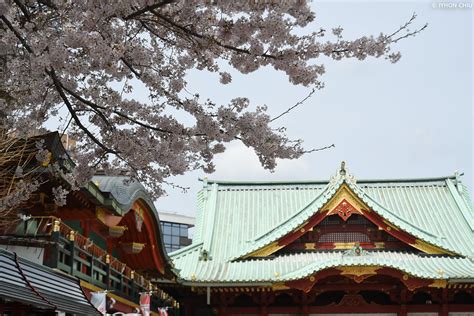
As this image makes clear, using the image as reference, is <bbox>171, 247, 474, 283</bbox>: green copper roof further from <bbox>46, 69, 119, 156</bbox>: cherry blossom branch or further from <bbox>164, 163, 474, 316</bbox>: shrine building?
<bbox>46, 69, 119, 156</bbox>: cherry blossom branch

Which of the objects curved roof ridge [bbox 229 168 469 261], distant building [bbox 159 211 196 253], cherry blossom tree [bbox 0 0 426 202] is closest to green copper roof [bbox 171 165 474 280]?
curved roof ridge [bbox 229 168 469 261]

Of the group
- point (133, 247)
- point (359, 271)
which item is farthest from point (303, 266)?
point (133, 247)

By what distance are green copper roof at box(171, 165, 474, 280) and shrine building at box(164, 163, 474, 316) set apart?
58 mm

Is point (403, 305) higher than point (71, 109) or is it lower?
lower

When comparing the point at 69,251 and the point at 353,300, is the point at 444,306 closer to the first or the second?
the point at 353,300

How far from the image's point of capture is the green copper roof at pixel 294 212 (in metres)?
20.0

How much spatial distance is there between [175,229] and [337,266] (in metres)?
52.2

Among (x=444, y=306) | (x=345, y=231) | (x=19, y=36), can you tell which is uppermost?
(x=345, y=231)

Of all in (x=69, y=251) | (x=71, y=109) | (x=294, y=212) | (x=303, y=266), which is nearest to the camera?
(x=71, y=109)

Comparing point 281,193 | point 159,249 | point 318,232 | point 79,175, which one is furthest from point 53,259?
point 281,193

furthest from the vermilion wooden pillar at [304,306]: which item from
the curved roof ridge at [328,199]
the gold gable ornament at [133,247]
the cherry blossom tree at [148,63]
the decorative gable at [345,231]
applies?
the cherry blossom tree at [148,63]

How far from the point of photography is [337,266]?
58.1 feet

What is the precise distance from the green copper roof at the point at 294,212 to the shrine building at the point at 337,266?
0.06 metres

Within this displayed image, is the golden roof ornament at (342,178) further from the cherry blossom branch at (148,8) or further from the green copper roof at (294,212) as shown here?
the cherry blossom branch at (148,8)
